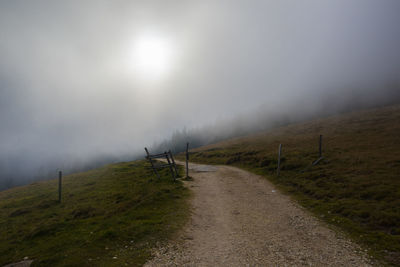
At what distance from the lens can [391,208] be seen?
12023mm

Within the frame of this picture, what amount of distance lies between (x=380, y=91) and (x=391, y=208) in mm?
206219

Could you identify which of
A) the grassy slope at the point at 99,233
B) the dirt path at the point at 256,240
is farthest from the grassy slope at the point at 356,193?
the grassy slope at the point at 99,233

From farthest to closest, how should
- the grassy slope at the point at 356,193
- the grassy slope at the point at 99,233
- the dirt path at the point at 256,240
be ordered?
the grassy slope at the point at 356,193, the grassy slope at the point at 99,233, the dirt path at the point at 256,240

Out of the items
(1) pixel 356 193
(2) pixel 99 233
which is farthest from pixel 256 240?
(1) pixel 356 193

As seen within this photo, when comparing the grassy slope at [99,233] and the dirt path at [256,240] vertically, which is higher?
the grassy slope at [99,233]

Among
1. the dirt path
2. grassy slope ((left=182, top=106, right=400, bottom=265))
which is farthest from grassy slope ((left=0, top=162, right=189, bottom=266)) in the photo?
grassy slope ((left=182, top=106, right=400, bottom=265))

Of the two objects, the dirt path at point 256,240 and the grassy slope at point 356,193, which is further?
the grassy slope at point 356,193

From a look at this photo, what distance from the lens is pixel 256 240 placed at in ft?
32.4

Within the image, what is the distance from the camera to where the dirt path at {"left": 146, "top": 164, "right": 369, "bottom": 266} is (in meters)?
8.09

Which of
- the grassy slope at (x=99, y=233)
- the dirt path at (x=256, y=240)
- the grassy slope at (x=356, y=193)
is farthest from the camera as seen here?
the grassy slope at (x=356, y=193)

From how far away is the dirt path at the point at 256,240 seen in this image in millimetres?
8086

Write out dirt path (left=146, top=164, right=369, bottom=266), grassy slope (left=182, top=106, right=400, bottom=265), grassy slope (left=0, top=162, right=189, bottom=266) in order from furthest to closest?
grassy slope (left=182, top=106, right=400, bottom=265), grassy slope (left=0, top=162, right=189, bottom=266), dirt path (left=146, top=164, right=369, bottom=266)

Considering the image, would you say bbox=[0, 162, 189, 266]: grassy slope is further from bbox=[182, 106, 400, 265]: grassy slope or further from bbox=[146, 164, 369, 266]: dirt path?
→ bbox=[182, 106, 400, 265]: grassy slope

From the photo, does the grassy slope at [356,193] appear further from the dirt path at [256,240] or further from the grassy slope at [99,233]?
the grassy slope at [99,233]
